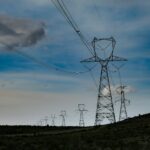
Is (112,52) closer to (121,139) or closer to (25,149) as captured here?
(121,139)

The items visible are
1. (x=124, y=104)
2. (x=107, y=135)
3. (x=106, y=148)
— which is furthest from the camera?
(x=124, y=104)

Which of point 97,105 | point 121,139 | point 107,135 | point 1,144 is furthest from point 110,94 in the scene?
point 1,144

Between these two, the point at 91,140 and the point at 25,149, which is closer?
the point at 25,149

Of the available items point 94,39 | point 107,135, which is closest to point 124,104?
point 94,39

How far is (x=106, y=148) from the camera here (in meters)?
51.9

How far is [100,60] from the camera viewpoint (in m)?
86.3

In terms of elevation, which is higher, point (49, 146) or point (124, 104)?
point (124, 104)

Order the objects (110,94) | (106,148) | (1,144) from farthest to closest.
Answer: (110,94), (1,144), (106,148)

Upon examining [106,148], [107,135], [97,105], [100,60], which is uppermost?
[100,60]

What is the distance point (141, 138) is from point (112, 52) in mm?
26801

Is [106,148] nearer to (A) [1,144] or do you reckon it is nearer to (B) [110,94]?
(A) [1,144]

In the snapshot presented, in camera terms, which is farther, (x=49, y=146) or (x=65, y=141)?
(x=65, y=141)

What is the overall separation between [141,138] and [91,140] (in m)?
5.57

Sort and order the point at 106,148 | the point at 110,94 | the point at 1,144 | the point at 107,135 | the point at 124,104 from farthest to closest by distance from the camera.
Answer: the point at 124,104 → the point at 110,94 → the point at 107,135 → the point at 1,144 → the point at 106,148
